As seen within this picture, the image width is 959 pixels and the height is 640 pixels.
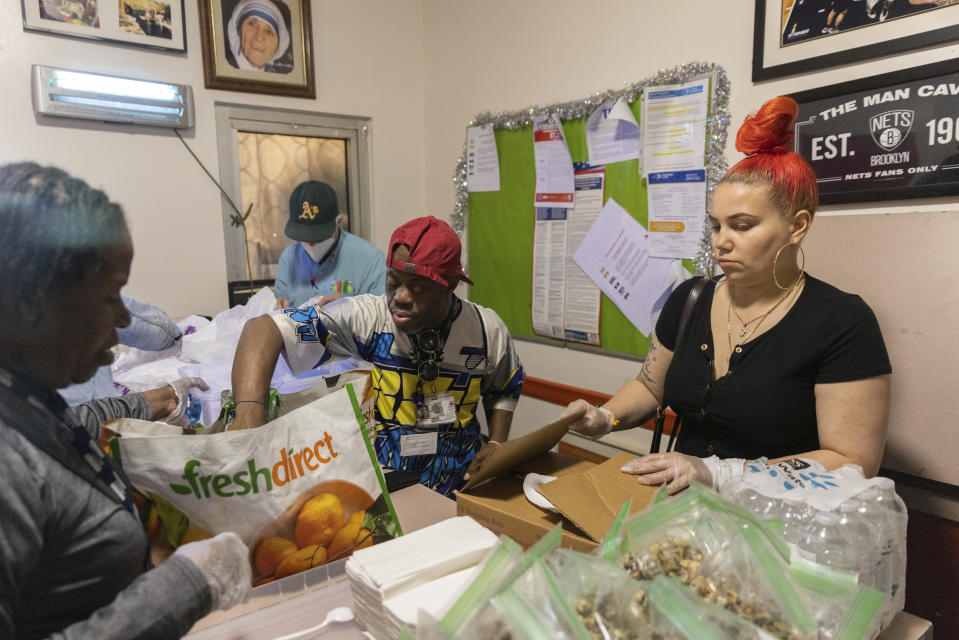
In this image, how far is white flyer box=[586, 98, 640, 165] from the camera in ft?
8.47

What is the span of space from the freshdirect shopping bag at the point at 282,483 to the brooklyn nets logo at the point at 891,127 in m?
1.77

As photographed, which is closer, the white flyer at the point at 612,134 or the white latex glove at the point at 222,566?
the white latex glove at the point at 222,566

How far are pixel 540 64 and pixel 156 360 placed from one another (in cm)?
220

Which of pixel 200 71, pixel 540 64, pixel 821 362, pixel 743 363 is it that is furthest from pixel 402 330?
pixel 200 71

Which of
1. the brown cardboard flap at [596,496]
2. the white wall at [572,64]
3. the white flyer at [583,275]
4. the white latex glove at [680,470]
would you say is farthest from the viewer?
the white flyer at [583,275]

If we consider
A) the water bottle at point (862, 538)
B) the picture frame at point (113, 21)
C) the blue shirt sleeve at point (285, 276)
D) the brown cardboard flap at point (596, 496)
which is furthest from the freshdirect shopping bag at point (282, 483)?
the picture frame at point (113, 21)

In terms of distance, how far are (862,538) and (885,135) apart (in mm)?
1470

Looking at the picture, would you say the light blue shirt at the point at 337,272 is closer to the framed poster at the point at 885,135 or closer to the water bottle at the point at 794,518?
the framed poster at the point at 885,135

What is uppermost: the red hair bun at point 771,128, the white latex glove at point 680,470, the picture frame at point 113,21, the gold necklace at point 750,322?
the picture frame at point 113,21

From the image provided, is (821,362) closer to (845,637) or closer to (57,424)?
(845,637)

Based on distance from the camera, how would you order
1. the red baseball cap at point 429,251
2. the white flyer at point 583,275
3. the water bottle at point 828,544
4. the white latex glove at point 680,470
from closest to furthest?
the water bottle at point 828,544, the white latex glove at point 680,470, the red baseball cap at point 429,251, the white flyer at point 583,275

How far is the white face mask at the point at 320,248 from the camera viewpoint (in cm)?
292

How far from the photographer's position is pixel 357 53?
3.45m

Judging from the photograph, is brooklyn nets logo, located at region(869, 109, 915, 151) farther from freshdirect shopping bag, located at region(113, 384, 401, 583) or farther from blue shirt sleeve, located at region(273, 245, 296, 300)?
blue shirt sleeve, located at region(273, 245, 296, 300)
